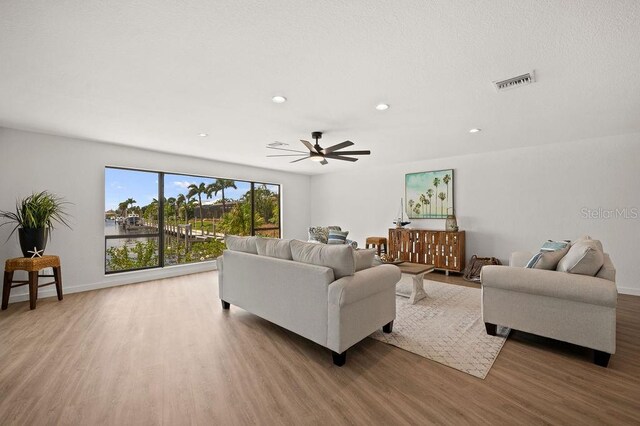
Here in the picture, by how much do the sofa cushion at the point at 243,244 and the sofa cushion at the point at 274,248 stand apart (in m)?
0.12


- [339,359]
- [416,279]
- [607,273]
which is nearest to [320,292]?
[339,359]

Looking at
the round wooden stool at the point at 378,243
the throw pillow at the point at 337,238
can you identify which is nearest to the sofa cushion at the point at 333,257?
the throw pillow at the point at 337,238

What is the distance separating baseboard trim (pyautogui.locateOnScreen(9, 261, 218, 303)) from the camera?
3930 mm

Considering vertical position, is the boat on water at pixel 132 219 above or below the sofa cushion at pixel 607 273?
above

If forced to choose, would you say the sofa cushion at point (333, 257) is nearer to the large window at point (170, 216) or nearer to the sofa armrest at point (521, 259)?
the sofa armrest at point (521, 259)

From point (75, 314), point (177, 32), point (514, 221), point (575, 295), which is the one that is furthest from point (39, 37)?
point (514, 221)

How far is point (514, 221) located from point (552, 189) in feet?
2.54

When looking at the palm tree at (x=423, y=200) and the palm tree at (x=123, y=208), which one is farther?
the palm tree at (x=423, y=200)

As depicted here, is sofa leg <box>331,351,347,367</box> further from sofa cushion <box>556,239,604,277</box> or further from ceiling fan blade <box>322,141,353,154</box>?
ceiling fan blade <box>322,141,353,154</box>

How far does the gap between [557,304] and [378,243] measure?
161 inches

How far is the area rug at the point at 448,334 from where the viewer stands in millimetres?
2318

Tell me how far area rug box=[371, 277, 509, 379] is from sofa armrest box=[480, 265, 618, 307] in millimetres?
570

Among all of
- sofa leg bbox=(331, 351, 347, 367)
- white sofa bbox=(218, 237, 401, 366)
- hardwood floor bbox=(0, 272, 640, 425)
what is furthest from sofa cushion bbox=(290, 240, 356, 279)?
hardwood floor bbox=(0, 272, 640, 425)

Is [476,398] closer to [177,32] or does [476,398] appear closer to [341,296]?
[341,296]
